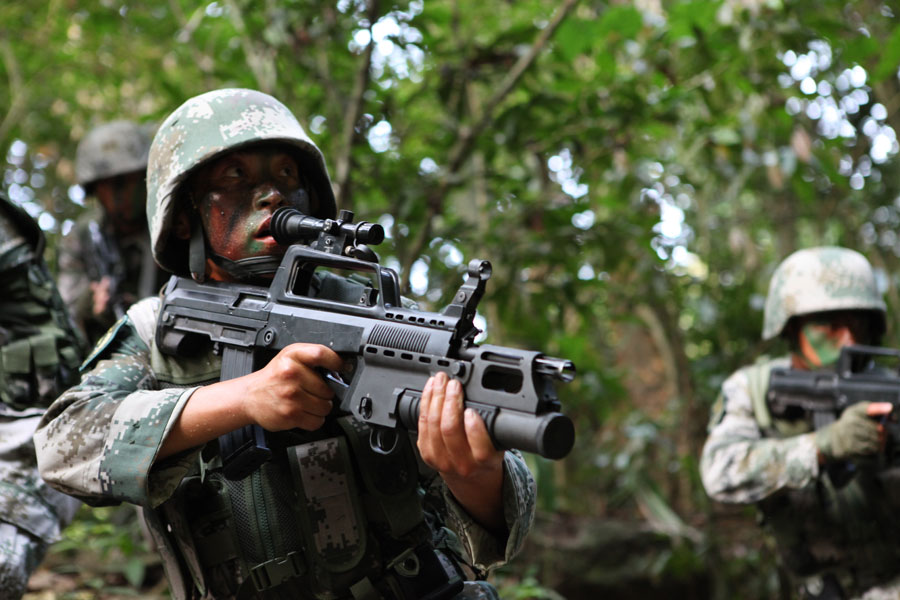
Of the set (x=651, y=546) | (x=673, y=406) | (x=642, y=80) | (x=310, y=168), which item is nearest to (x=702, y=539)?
(x=651, y=546)

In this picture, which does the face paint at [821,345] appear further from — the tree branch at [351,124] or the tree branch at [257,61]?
the tree branch at [257,61]

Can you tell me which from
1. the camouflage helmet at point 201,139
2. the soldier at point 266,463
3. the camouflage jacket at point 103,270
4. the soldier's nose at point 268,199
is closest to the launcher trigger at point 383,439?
the soldier at point 266,463

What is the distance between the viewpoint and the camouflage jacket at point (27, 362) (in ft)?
8.93

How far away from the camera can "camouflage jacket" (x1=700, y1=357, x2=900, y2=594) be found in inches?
153

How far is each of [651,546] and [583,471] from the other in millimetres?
1061

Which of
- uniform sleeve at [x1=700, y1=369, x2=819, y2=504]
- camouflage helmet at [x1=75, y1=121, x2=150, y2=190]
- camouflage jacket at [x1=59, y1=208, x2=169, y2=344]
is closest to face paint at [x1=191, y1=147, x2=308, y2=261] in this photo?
camouflage jacket at [x1=59, y1=208, x2=169, y2=344]

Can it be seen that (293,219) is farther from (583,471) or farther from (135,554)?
(583,471)

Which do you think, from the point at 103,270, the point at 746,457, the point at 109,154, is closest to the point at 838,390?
the point at 746,457

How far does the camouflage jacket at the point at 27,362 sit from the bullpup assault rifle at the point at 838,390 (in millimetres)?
2933

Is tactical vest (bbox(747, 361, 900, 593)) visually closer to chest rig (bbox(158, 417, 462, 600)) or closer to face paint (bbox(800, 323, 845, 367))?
face paint (bbox(800, 323, 845, 367))

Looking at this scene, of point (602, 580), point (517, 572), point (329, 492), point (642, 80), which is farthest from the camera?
point (602, 580)

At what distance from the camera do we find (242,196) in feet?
7.45

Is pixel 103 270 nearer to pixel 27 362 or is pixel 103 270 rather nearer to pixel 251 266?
pixel 27 362

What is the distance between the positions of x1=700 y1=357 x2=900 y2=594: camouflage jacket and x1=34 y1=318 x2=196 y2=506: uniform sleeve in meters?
2.76
